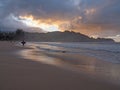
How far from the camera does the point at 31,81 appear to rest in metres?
7.01

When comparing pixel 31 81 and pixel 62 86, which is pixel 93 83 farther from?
pixel 31 81

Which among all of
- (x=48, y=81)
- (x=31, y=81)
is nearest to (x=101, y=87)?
(x=48, y=81)

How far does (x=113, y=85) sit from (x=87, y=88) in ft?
3.81

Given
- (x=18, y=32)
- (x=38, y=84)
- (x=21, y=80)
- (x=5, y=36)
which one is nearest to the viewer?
(x=38, y=84)

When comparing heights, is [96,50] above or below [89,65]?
below

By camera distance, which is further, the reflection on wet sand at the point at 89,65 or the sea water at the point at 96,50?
the sea water at the point at 96,50

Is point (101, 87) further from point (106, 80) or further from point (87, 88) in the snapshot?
point (106, 80)

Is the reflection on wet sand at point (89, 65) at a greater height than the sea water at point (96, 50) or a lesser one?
greater

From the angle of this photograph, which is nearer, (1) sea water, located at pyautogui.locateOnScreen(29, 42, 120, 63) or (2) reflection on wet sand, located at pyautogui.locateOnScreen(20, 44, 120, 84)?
(2) reflection on wet sand, located at pyautogui.locateOnScreen(20, 44, 120, 84)

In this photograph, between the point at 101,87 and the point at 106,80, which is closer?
the point at 101,87

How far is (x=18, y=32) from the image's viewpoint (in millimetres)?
192000

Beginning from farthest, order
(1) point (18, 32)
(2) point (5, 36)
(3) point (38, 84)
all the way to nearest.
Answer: (1) point (18, 32) < (2) point (5, 36) < (3) point (38, 84)

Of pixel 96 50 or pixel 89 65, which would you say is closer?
pixel 89 65

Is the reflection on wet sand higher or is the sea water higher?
the reflection on wet sand
